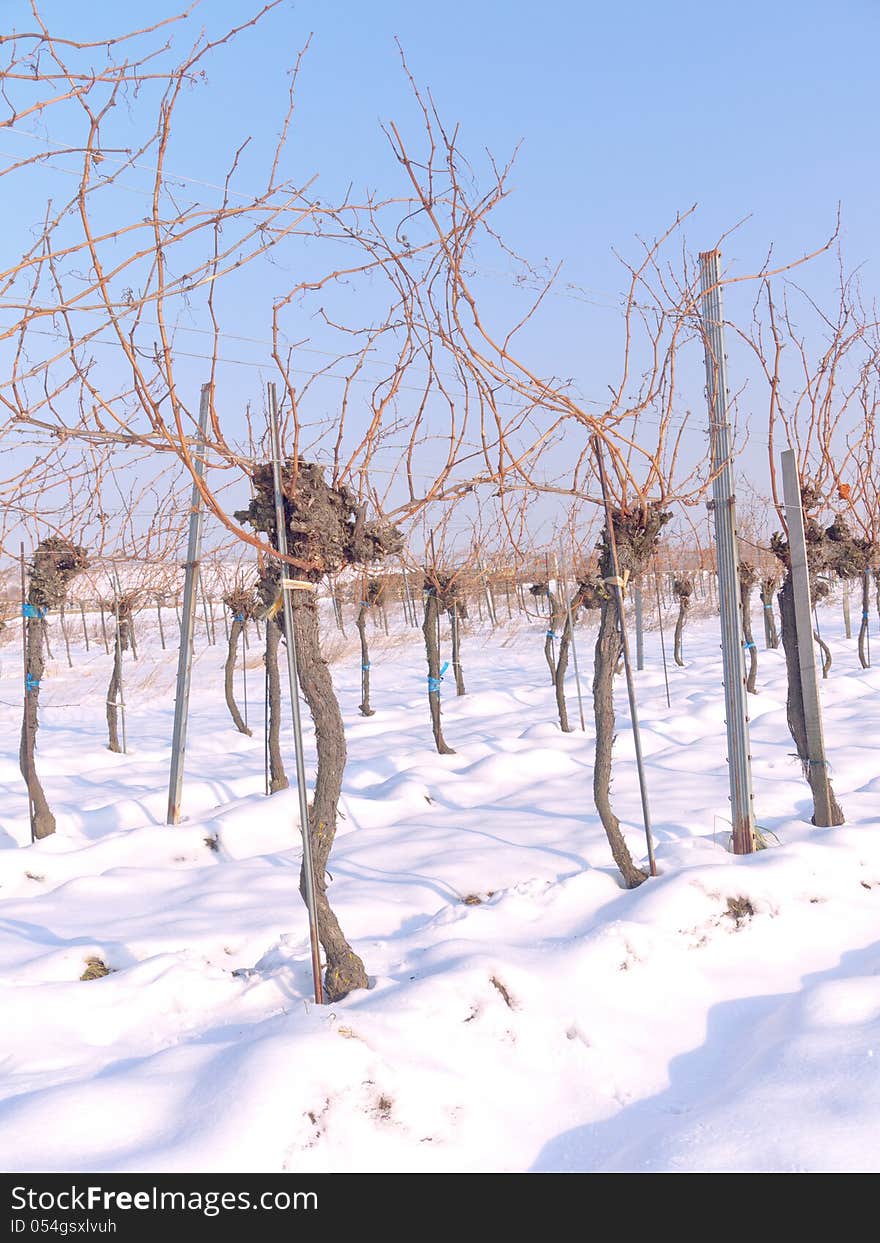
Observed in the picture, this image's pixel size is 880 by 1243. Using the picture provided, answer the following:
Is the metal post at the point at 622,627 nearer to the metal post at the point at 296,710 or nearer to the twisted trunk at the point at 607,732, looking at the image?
the twisted trunk at the point at 607,732

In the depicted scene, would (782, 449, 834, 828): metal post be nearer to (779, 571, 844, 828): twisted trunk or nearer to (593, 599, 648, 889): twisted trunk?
(779, 571, 844, 828): twisted trunk

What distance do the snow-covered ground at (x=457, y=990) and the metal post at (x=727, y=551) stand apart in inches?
12.0

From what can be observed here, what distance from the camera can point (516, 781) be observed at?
6664 millimetres

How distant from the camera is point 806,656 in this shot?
4.71 meters

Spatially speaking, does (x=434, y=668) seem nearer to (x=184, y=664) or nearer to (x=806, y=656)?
(x=184, y=664)

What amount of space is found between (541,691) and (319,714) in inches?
410

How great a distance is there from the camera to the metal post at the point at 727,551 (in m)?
4.29

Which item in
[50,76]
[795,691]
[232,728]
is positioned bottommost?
[232,728]

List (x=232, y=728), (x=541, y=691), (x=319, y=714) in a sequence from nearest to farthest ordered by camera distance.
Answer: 1. (x=319, y=714)
2. (x=232, y=728)
3. (x=541, y=691)

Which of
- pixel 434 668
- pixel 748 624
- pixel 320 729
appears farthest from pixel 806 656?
pixel 748 624

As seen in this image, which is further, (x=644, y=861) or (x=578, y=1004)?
(x=644, y=861)

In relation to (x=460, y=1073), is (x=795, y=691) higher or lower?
higher
